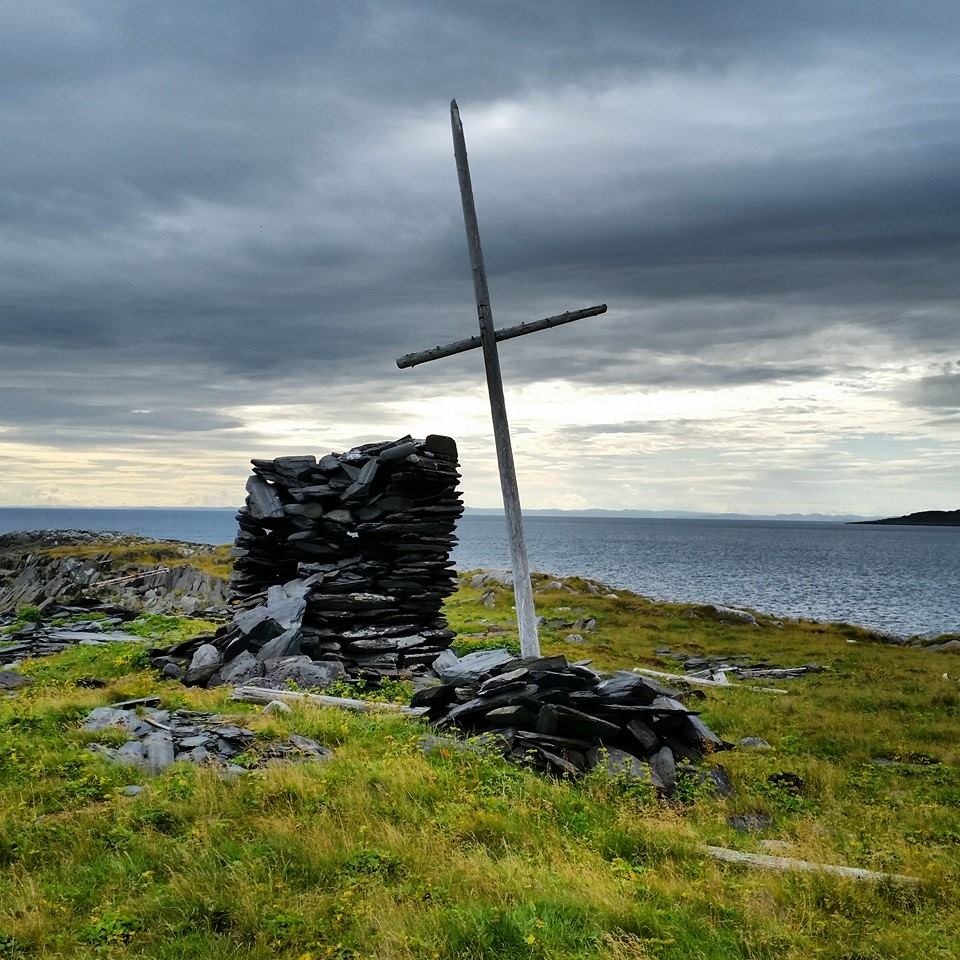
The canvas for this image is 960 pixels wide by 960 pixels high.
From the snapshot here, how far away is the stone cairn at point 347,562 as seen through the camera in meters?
20.6

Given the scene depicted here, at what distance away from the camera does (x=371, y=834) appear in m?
7.95

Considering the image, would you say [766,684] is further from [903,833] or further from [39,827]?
[39,827]

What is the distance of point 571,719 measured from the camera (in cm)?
1229

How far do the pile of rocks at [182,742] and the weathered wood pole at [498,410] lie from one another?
6.16 metres

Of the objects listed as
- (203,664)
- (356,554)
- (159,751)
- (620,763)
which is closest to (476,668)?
(620,763)

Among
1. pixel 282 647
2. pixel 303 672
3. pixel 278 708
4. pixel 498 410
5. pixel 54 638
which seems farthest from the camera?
pixel 54 638

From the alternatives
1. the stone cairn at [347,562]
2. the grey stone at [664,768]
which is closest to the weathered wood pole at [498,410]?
the grey stone at [664,768]

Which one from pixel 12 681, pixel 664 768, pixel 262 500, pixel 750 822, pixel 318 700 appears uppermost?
pixel 262 500

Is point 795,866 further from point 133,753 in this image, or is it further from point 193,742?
point 133,753

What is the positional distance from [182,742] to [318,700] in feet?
13.2

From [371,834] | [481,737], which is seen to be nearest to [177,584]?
[481,737]

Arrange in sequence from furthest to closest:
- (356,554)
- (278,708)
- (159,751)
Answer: (356,554) → (278,708) → (159,751)

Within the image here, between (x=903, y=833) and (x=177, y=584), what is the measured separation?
40.9 metres

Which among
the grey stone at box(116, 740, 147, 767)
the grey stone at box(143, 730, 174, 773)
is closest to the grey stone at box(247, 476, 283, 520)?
the grey stone at box(143, 730, 174, 773)
